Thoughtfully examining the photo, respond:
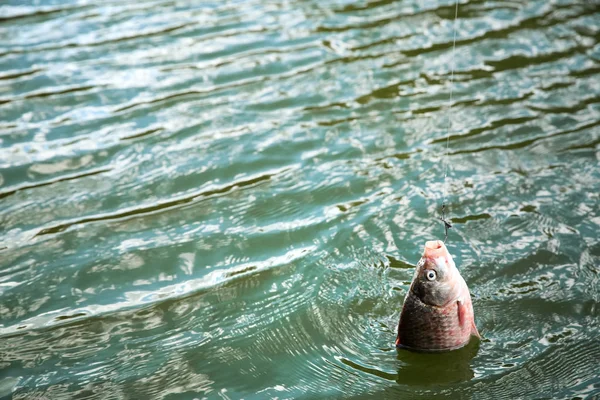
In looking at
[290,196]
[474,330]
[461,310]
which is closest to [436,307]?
[461,310]

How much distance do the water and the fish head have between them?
485 millimetres

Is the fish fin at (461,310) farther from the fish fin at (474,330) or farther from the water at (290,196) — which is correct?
the water at (290,196)

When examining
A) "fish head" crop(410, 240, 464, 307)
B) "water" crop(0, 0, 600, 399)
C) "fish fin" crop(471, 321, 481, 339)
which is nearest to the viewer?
"fish head" crop(410, 240, 464, 307)

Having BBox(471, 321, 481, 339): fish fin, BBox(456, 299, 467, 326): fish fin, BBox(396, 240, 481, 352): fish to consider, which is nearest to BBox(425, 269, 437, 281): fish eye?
BBox(396, 240, 481, 352): fish

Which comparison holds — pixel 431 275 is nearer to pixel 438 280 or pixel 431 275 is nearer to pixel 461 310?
pixel 438 280

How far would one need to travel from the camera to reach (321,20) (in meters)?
9.37

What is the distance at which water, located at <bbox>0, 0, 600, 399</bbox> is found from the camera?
4.29m

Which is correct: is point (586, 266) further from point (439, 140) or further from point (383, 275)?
point (439, 140)

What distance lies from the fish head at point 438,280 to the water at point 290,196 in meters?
0.49

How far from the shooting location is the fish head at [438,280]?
395 centimetres

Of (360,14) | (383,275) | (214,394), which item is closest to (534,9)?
(360,14)

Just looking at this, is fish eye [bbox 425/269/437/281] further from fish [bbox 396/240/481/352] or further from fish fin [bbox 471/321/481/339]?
fish fin [bbox 471/321/481/339]

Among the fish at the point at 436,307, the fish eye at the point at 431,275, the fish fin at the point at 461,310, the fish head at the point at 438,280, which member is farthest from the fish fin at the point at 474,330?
the fish eye at the point at 431,275

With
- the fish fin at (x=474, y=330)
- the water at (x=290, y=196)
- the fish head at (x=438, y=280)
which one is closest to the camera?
the fish head at (x=438, y=280)
